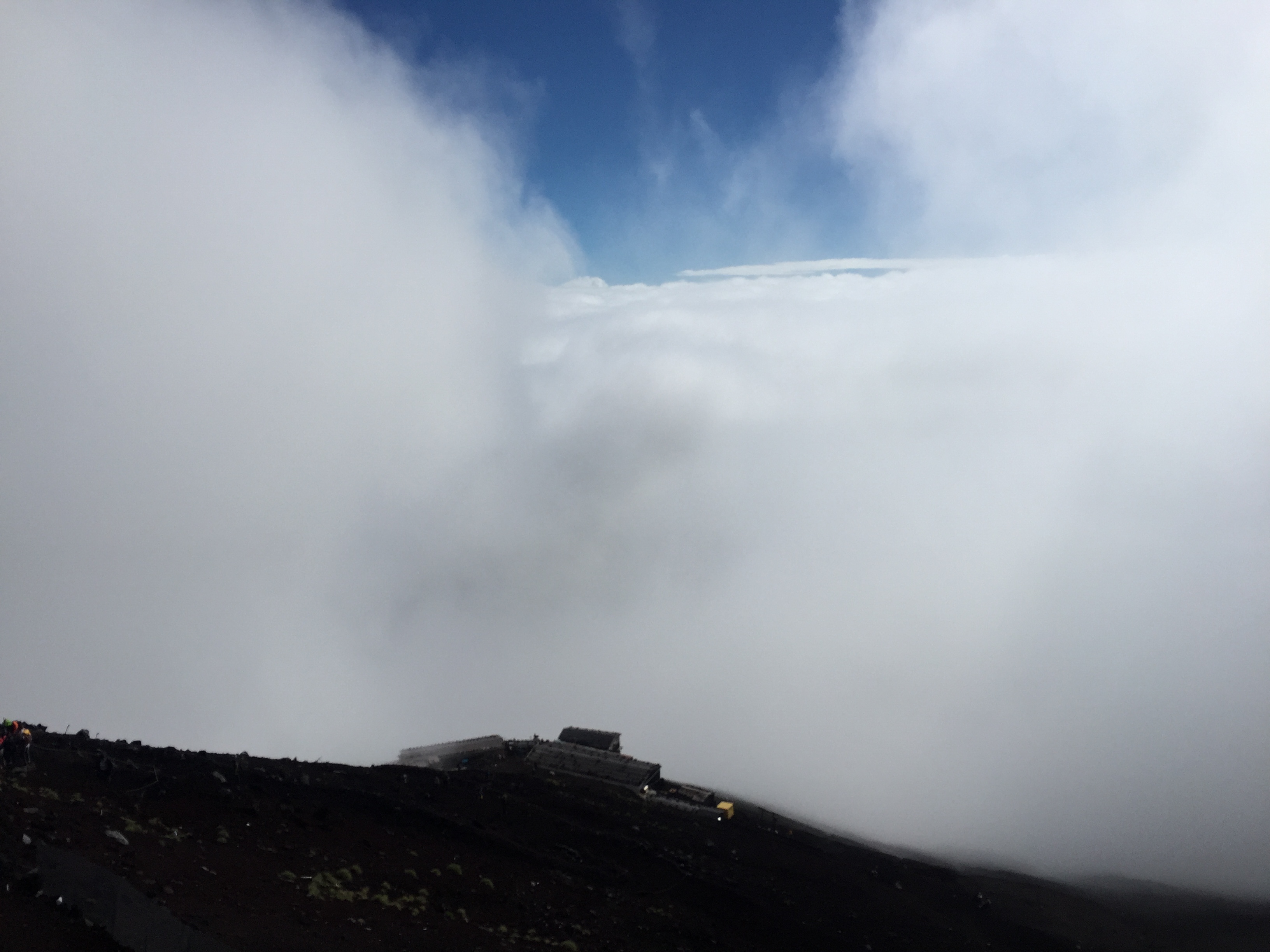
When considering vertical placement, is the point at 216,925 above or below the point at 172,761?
below

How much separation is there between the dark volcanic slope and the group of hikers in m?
0.51

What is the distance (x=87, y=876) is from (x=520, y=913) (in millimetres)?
12261

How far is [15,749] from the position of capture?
74.6 ft

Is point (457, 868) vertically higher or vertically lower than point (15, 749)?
lower

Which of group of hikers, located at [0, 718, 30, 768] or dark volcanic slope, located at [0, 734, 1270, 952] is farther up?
group of hikers, located at [0, 718, 30, 768]

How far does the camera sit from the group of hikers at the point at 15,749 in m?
22.5

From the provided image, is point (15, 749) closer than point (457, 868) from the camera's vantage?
Yes

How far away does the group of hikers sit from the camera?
73.8 feet

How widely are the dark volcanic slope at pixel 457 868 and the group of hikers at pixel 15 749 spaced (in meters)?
0.51

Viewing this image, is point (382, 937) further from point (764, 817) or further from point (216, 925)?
point (764, 817)

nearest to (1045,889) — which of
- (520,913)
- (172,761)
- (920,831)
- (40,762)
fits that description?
(920,831)

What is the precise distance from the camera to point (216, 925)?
696 inches

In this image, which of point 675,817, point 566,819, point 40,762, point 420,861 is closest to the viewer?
point 40,762

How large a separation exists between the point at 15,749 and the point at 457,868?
43.0 feet
